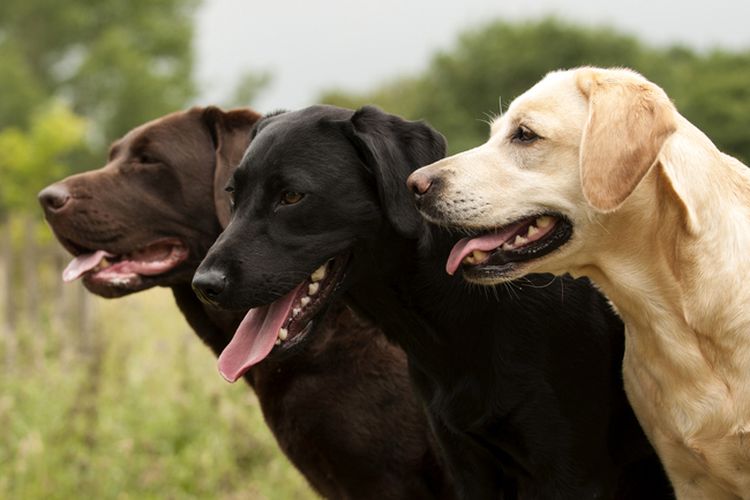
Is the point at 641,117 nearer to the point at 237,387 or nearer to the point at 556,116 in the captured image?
the point at 556,116

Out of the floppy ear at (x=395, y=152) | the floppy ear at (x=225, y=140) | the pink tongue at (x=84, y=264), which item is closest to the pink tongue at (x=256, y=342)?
the floppy ear at (x=395, y=152)

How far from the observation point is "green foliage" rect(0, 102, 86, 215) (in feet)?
45.8

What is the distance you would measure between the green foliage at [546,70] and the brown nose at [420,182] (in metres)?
34.0

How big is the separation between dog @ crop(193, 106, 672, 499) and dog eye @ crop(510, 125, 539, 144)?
0.31 metres

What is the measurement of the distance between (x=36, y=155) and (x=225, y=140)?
10.3 meters

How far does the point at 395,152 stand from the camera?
3.55 m

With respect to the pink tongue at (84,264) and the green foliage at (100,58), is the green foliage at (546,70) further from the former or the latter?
the pink tongue at (84,264)

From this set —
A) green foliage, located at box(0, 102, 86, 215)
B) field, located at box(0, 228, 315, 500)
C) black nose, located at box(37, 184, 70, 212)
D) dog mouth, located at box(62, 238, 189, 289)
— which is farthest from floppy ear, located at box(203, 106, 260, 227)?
green foliage, located at box(0, 102, 86, 215)

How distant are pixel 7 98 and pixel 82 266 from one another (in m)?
28.7

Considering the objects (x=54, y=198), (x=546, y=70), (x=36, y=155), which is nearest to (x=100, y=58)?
(x=546, y=70)

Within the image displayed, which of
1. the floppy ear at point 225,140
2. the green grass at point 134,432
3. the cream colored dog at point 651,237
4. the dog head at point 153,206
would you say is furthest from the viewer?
the green grass at point 134,432

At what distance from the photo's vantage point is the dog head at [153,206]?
4.44 meters

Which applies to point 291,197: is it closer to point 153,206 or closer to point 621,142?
point 621,142

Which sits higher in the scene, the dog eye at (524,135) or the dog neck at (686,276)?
the dog eye at (524,135)
